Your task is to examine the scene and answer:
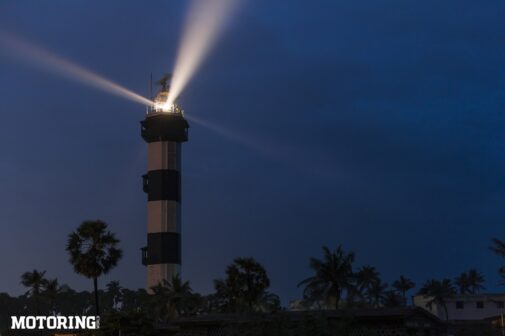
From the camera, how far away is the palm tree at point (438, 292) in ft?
408

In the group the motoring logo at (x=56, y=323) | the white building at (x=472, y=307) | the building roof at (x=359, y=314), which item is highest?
the white building at (x=472, y=307)

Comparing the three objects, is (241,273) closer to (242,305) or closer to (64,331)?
(242,305)

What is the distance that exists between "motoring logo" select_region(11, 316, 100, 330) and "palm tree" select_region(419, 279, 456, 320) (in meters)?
66.9

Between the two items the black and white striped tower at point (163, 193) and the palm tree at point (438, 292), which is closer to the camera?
the black and white striped tower at point (163, 193)

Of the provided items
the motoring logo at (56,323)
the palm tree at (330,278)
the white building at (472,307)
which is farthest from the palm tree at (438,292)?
the motoring logo at (56,323)

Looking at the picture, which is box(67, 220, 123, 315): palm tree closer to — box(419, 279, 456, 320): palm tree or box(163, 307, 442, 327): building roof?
box(163, 307, 442, 327): building roof

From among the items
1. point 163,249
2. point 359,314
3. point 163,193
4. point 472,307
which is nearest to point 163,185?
point 163,193

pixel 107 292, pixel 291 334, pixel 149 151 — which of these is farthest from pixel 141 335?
pixel 107 292

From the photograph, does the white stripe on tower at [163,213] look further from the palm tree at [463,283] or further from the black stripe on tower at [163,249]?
the palm tree at [463,283]

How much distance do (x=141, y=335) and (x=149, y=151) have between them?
42.2 metres

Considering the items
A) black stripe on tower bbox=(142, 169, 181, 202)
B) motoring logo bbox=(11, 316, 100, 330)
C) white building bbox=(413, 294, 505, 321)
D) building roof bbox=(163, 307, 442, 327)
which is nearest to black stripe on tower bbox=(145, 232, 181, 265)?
black stripe on tower bbox=(142, 169, 181, 202)

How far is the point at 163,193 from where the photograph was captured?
95.4 metres

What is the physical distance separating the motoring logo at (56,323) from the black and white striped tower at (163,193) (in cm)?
1955

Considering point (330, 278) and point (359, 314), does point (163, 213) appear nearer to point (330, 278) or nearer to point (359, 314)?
point (330, 278)
